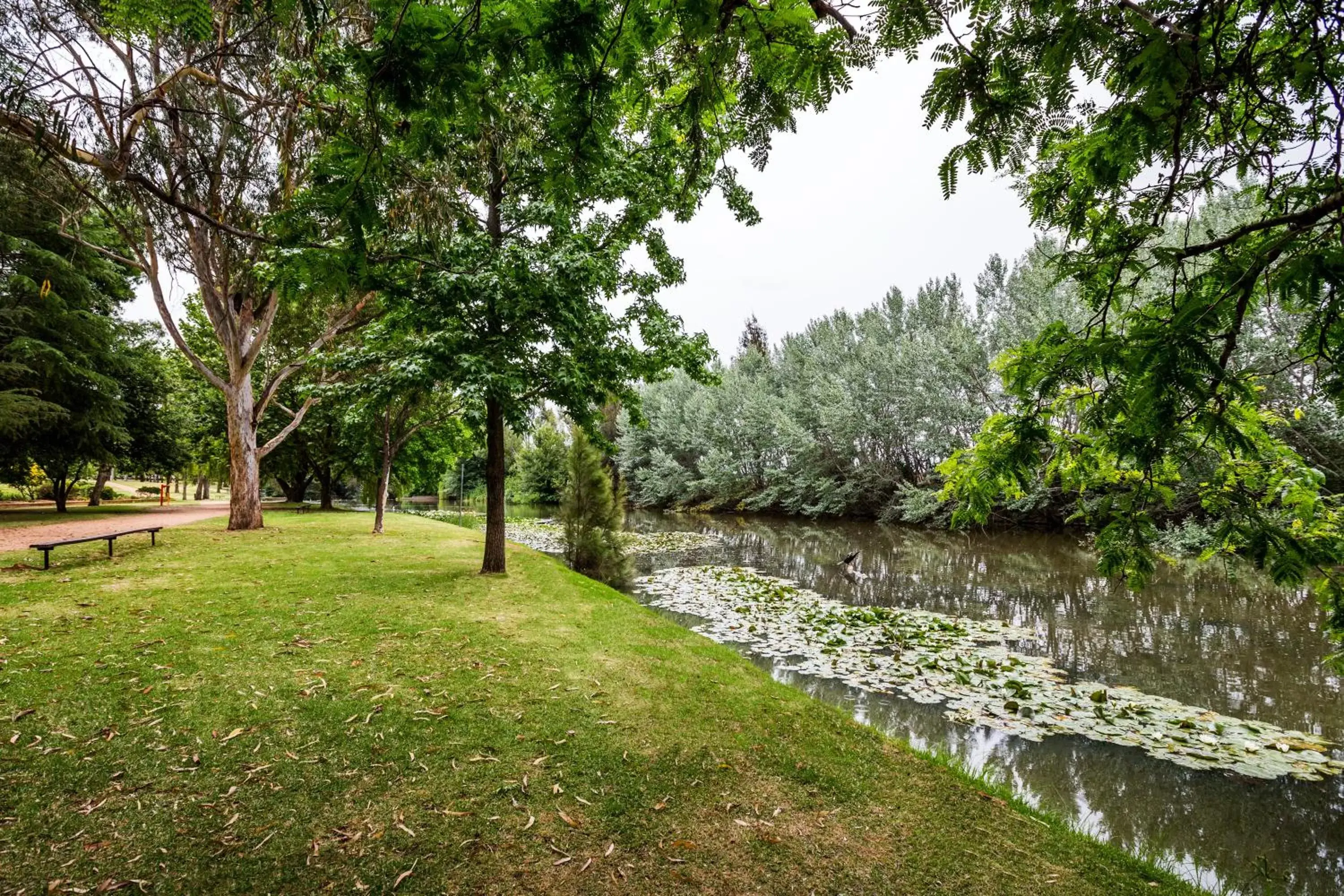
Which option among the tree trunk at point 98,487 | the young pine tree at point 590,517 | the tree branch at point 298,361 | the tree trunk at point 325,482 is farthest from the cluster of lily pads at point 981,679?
the tree trunk at point 98,487

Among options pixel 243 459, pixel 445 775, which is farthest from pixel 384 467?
pixel 445 775

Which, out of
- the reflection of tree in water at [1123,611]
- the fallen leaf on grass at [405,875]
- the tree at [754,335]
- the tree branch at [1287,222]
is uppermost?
the tree at [754,335]

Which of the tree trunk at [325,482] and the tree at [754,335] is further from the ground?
the tree at [754,335]

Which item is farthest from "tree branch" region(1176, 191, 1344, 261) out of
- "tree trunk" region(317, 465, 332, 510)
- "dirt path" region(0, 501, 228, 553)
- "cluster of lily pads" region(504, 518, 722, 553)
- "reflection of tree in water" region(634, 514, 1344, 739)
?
"tree trunk" region(317, 465, 332, 510)

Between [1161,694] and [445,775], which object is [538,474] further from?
[445,775]

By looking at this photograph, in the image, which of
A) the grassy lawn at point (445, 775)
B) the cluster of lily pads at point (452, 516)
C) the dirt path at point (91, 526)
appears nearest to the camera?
the grassy lawn at point (445, 775)

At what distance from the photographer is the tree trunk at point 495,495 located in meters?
8.72

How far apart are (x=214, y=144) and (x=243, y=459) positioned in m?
7.94

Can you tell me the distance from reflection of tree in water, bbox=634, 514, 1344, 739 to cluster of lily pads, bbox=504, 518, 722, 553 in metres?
1.61

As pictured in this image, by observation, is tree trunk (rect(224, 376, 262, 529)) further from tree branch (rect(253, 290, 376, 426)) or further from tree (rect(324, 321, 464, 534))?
tree (rect(324, 321, 464, 534))

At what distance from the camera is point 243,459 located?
12773 millimetres

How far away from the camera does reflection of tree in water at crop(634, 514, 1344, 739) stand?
20.6ft

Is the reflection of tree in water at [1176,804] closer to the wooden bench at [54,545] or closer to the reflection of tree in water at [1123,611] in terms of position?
the reflection of tree in water at [1123,611]

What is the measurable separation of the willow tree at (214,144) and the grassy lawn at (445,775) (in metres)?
2.74
